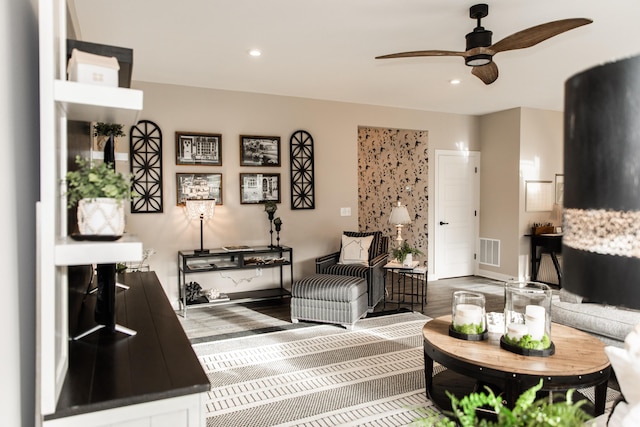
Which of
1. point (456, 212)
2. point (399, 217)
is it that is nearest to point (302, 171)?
point (399, 217)

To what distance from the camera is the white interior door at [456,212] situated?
6844 mm

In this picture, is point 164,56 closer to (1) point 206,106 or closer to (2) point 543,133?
(1) point 206,106

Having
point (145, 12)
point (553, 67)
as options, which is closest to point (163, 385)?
point (145, 12)

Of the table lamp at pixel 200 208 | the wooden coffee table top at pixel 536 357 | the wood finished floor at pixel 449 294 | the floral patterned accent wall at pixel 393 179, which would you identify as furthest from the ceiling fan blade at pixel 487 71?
the floral patterned accent wall at pixel 393 179

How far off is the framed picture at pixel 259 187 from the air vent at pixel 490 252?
3.60m

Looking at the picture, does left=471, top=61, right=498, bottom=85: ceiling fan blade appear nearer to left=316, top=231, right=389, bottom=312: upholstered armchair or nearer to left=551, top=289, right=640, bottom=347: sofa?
left=551, top=289, right=640, bottom=347: sofa

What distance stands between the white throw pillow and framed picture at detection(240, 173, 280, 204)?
1.08 metres

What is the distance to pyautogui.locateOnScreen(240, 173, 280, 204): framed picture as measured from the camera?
17.6ft

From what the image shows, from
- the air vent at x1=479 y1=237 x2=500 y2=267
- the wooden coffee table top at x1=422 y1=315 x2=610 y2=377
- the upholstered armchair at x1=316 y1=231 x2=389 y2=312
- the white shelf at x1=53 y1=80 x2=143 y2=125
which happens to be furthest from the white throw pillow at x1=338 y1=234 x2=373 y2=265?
the white shelf at x1=53 y1=80 x2=143 y2=125

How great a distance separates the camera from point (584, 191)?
1.97ft

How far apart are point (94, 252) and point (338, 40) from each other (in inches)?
116

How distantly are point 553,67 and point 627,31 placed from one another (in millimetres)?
1010

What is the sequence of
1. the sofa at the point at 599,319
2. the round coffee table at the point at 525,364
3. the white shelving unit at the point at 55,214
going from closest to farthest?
the white shelving unit at the point at 55,214, the round coffee table at the point at 525,364, the sofa at the point at 599,319

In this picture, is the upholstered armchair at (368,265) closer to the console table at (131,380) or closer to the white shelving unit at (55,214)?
the console table at (131,380)
